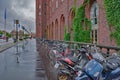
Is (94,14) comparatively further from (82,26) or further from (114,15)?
(114,15)

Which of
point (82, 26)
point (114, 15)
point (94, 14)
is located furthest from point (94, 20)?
point (114, 15)

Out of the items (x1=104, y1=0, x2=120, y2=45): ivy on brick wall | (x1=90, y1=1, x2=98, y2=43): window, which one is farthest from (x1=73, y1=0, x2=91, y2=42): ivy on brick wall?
(x1=104, y1=0, x2=120, y2=45): ivy on brick wall

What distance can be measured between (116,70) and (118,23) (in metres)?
7.44

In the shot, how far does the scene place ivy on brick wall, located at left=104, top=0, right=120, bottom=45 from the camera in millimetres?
11742

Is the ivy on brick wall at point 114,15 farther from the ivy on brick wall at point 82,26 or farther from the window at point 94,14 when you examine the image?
the ivy on brick wall at point 82,26

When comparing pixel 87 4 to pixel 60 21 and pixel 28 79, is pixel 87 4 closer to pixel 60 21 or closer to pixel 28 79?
pixel 28 79

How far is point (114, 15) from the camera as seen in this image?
12.0m

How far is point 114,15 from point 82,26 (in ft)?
22.5

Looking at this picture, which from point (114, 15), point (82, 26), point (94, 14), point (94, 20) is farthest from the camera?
point (82, 26)

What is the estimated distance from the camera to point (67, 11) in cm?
2447

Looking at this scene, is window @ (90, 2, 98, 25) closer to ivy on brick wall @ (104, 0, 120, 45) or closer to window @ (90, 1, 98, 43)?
window @ (90, 1, 98, 43)

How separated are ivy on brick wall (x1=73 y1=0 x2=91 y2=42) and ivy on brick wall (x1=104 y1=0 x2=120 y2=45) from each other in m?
5.02

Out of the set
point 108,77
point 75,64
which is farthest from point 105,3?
point 108,77

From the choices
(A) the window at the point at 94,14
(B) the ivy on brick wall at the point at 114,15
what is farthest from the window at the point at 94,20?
(B) the ivy on brick wall at the point at 114,15
